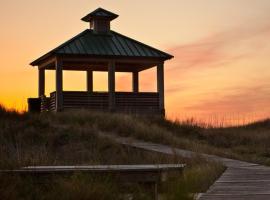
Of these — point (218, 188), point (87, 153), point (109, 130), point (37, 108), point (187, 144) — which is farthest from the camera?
point (37, 108)

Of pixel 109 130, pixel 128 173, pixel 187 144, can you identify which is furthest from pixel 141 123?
pixel 128 173

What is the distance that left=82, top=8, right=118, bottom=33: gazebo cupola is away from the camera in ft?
97.1

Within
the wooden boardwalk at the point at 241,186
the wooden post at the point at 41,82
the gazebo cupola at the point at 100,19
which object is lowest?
the wooden boardwalk at the point at 241,186

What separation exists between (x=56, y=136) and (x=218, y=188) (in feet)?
41.5

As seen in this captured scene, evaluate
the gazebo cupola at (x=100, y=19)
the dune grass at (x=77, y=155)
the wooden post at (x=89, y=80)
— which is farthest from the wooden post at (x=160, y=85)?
the wooden post at (x=89, y=80)

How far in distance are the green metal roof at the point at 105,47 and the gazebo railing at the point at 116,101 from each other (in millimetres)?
1850

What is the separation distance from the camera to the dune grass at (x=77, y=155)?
9.09 meters

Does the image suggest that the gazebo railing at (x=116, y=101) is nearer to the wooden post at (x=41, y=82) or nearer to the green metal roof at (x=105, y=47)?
the green metal roof at (x=105, y=47)

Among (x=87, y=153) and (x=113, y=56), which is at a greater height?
(x=113, y=56)

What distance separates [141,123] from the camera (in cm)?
2320

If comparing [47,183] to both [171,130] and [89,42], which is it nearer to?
[171,130]

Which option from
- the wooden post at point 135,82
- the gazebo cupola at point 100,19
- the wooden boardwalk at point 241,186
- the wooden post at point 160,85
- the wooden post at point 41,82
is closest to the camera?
the wooden boardwalk at point 241,186

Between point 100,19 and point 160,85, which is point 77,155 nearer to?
point 160,85

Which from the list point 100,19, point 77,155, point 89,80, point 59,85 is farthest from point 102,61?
point 77,155
